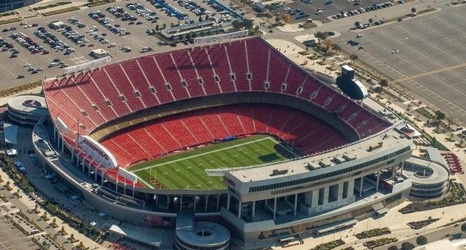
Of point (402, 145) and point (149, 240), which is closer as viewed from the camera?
point (149, 240)

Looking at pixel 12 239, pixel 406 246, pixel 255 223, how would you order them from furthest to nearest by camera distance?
1. pixel 255 223
2. pixel 406 246
3. pixel 12 239

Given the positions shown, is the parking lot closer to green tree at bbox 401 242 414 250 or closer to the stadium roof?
the stadium roof

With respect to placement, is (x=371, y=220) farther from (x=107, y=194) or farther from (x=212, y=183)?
(x=107, y=194)

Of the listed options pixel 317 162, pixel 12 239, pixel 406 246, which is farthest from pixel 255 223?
pixel 12 239

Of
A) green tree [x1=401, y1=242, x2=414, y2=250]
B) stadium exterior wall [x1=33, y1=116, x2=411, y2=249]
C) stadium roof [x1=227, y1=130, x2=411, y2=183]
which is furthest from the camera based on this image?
stadium exterior wall [x1=33, y1=116, x2=411, y2=249]

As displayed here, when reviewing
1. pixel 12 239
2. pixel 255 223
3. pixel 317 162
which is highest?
pixel 317 162

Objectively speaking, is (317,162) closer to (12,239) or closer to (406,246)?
(406,246)

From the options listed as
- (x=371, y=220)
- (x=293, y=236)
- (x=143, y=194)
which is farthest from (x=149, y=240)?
(x=371, y=220)

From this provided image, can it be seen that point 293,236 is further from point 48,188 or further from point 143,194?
point 48,188

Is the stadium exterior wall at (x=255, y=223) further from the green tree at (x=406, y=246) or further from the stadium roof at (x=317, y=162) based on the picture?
the green tree at (x=406, y=246)

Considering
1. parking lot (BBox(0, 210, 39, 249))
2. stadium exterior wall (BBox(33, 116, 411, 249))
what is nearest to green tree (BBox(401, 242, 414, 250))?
stadium exterior wall (BBox(33, 116, 411, 249))

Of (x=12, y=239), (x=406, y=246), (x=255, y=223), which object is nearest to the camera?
(x=12, y=239)
